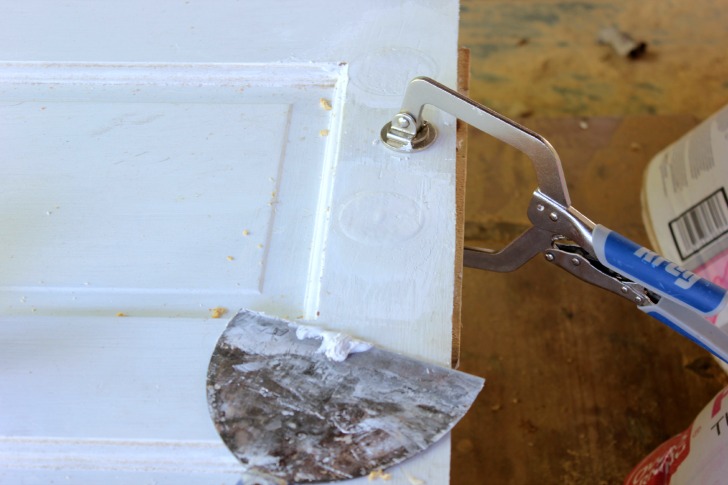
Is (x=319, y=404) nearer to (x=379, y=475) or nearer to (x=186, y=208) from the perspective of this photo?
(x=379, y=475)

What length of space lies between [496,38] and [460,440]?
3.39 ft

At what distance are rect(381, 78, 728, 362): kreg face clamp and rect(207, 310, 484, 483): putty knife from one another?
0.59 ft

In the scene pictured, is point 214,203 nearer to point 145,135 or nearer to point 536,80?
point 145,135

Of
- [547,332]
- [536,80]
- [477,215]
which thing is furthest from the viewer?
[536,80]

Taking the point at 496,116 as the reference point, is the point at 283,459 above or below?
below

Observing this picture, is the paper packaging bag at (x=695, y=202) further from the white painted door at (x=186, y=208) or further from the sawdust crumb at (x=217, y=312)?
the sawdust crumb at (x=217, y=312)

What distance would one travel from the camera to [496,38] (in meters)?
1.73

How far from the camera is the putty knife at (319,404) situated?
473 millimetres

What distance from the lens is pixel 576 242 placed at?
616 millimetres

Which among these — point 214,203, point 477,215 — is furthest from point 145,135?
point 477,215

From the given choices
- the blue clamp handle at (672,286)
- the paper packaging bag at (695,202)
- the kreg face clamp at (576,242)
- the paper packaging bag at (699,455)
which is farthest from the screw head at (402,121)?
the paper packaging bag at (695,202)

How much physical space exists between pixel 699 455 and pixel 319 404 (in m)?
0.49

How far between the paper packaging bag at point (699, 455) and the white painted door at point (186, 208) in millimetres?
399

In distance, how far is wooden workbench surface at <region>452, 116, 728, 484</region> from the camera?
1.13m
